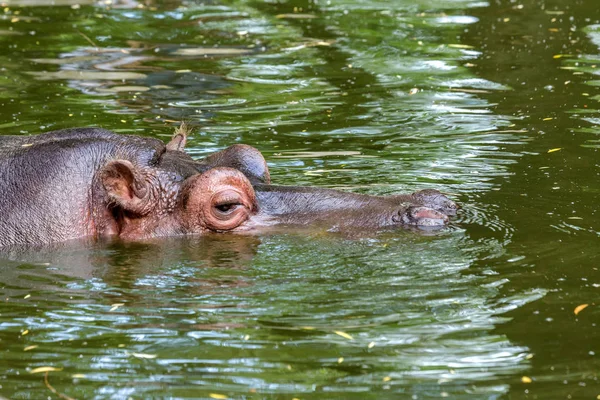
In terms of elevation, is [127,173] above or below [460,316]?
above

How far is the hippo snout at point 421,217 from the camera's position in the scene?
26.7ft

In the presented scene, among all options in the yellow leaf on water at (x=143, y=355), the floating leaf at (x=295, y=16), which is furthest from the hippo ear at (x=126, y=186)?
the floating leaf at (x=295, y=16)

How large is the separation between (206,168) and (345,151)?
8.84ft

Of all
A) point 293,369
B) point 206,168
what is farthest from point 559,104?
point 293,369

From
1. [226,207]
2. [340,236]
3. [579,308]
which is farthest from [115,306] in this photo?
[579,308]

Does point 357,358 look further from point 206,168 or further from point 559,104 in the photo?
point 559,104

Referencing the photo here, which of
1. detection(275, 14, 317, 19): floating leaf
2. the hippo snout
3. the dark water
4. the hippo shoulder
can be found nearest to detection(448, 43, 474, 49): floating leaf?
the dark water

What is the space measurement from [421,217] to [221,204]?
144 cm

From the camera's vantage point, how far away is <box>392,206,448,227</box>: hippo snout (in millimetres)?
8133

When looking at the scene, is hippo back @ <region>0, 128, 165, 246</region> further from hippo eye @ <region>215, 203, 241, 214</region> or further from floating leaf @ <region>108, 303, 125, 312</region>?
floating leaf @ <region>108, 303, 125, 312</region>

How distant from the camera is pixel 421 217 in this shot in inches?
321

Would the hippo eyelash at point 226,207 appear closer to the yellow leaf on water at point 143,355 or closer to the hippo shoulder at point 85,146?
the hippo shoulder at point 85,146

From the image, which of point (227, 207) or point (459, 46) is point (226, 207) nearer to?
point (227, 207)

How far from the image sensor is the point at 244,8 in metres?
18.5
